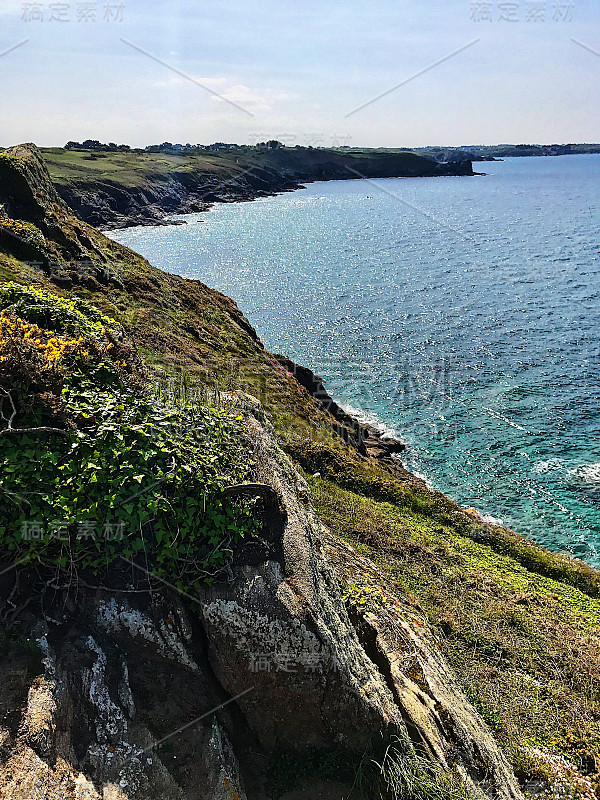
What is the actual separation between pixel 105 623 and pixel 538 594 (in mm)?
15686

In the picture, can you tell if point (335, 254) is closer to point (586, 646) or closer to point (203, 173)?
point (586, 646)

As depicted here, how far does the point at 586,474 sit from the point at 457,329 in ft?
76.8

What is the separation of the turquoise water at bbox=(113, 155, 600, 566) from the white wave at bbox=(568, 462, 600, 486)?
90 millimetres

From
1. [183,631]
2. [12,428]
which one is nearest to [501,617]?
[183,631]

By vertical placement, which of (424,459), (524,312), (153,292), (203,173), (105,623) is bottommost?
(424,459)

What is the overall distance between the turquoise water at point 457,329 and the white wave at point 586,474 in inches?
3.5

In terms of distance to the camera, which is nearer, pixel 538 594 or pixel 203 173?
pixel 538 594

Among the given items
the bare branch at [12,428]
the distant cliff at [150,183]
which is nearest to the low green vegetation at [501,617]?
the bare branch at [12,428]

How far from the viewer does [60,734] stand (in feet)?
20.0

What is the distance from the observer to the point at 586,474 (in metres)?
29.1

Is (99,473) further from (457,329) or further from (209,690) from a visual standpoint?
(457,329)

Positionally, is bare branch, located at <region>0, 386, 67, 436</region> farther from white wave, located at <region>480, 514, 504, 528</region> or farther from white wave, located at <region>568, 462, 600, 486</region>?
white wave, located at <region>568, 462, 600, 486</region>

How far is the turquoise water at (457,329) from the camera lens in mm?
29625

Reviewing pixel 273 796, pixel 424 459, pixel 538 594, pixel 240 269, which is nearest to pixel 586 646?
pixel 538 594
